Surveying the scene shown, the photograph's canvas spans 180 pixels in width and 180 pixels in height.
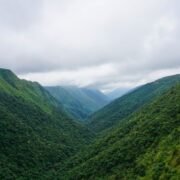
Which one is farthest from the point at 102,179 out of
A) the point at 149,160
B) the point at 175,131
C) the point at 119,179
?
the point at 175,131

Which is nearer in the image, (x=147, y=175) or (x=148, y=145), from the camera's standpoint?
(x=147, y=175)

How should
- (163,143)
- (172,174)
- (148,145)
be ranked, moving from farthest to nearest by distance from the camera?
1. (148,145)
2. (163,143)
3. (172,174)

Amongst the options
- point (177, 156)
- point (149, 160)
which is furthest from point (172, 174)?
point (149, 160)

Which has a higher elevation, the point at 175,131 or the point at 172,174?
the point at 175,131

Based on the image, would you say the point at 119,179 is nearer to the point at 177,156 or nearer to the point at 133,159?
the point at 133,159

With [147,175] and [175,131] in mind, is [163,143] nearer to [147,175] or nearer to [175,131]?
[175,131]

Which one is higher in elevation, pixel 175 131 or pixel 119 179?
pixel 175 131

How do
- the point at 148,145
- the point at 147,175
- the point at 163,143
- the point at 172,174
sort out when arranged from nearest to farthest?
the point at 172,174
the point at 147,175
the point at 163,143
the point at 148,145

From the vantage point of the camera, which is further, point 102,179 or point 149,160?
point 102,179

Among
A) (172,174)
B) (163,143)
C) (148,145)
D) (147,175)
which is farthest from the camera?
(148,145)
